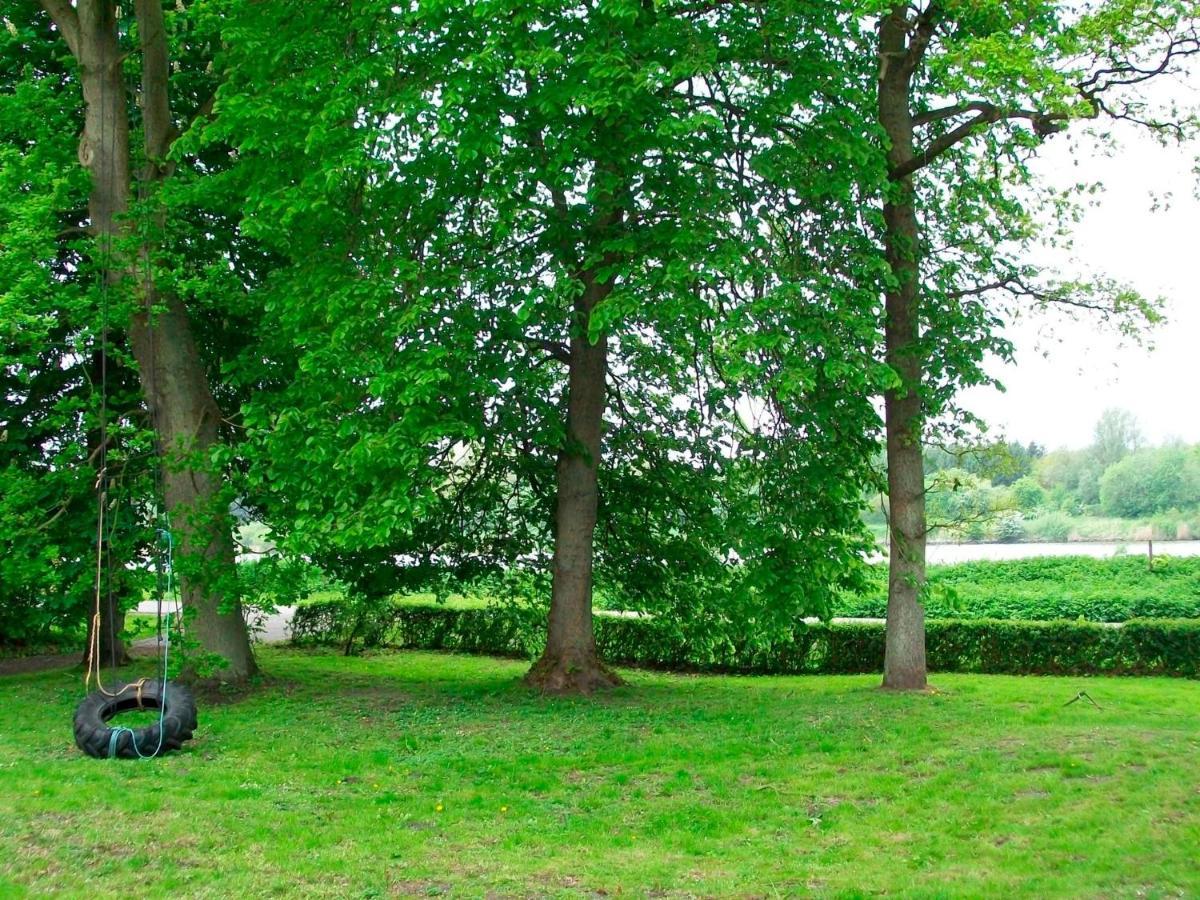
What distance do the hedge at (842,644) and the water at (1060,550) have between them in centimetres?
1116

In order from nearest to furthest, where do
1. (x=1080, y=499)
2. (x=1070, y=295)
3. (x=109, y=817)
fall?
(x=109, y=817) → (x=1070, y=295) → (x=1080, y=499)

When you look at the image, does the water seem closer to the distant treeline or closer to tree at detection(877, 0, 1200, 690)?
the distant treeline

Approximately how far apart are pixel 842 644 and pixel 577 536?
774cm

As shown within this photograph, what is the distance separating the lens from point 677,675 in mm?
19250

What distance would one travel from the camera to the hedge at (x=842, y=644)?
17703 millimetres

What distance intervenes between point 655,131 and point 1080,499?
34.8 metres

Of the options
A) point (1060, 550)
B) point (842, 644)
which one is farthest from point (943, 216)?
point (1060, 550)

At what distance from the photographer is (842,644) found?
19219 mm

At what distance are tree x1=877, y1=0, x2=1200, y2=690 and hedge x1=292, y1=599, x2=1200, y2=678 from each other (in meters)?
2.99

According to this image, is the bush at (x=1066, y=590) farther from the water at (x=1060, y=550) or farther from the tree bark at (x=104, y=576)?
the tree bark at (x=104, y=576)

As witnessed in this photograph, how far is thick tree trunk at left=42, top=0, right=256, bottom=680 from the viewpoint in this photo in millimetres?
13320

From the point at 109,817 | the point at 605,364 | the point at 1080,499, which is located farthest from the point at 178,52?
the point at 1080,499

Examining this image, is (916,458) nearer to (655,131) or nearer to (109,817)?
(655,131)

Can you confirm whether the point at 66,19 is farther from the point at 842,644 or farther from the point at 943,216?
the point at 842,644
